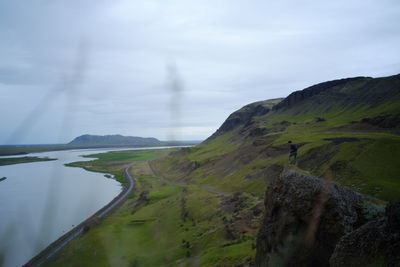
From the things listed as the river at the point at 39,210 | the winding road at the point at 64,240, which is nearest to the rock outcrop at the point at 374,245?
the winding road at the point at 64,240

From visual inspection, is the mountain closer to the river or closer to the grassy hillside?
the grassy hillside

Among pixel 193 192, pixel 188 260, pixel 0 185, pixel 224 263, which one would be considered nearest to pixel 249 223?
pixel 188 260

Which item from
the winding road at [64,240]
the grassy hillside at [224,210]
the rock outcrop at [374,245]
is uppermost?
the rock outcrop at [374,245]

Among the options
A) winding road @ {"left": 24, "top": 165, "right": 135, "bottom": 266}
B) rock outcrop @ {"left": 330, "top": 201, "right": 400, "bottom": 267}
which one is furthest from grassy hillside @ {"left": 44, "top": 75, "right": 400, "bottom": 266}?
rock outcrop @ {"left": 330, "top": 201, "right": 400, "bottom": 267}

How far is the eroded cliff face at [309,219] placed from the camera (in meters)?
12.9

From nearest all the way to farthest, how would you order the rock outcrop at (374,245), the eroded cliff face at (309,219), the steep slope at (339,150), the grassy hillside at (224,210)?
1. the rock outcrop at (374,245)
2. the eroded cliff face at (309,219)
3. the grassy hillside at (224,210)
4. the steep slope at (339,150)

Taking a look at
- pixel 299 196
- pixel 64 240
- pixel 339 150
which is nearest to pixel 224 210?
pixel 339 150

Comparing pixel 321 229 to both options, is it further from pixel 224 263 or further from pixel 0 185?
pixel 0 185

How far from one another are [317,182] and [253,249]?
1124 centimetres

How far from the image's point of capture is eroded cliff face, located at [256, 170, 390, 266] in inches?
509

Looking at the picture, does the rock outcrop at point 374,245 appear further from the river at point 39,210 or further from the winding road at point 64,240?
the river at point 39,210

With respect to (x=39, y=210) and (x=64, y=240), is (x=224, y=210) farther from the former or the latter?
(x=39, y=210)

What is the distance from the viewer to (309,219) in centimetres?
1379

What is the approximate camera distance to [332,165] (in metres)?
41.7
